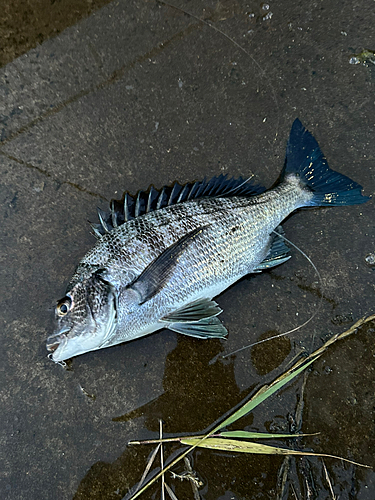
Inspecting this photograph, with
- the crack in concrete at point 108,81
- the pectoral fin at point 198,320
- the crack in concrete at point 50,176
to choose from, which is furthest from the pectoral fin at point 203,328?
the crack in concrete at point 108,81

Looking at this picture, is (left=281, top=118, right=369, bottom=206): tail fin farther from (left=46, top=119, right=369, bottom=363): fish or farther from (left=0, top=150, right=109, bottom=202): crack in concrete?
(left=0, top=150, right=109, bottom=202): crack in concrete

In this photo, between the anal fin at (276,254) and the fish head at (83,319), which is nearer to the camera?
the fish head at (83,319)

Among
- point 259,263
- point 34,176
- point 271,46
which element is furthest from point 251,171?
point 34,176

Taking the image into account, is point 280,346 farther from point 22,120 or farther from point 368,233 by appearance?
point 22,120

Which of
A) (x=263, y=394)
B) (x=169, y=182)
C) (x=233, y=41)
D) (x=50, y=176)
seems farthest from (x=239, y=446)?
(x=233, y=41)

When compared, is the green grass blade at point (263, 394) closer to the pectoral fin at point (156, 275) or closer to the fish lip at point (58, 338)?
the pectoral fin at point (156, 275)

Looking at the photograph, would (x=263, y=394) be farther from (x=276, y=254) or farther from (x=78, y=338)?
(x=78, y=338)

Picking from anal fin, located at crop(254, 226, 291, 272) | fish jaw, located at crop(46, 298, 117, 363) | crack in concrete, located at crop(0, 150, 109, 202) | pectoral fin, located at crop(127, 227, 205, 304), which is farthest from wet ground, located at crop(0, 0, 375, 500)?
pectoral fin, located at crop(127, 227, 205, 304)

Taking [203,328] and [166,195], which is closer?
[203,328]
